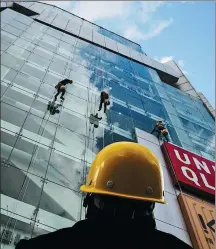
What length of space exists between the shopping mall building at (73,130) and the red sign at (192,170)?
5 centimetres

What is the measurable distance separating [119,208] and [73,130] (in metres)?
9.16

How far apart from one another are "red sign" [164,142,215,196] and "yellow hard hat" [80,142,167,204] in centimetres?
811

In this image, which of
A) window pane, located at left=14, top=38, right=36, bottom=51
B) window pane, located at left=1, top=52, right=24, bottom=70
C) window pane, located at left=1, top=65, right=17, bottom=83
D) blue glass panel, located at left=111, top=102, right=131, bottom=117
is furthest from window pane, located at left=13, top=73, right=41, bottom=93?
blue glass panel, located at left=111, top=102, right=131, bottom=117

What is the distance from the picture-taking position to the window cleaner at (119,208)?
1703mm

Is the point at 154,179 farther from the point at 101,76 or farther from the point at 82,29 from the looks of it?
the point at 82,29

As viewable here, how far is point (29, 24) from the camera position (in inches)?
762

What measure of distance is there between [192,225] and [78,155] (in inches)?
162

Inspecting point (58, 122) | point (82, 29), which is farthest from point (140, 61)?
point (58, 122)

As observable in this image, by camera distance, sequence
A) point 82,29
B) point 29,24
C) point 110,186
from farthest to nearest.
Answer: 1. point 82,29
2. point 29,24
3. point 110,186

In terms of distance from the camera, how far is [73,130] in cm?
1112

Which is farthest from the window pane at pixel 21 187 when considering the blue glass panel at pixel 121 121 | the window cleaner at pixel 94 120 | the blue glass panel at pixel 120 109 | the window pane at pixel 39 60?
the window pane at pixel 39 60

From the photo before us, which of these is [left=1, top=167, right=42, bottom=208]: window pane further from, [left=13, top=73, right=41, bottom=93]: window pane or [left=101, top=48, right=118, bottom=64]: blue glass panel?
[left=101, top=48, right=118, bottom=64]: blue glass panel

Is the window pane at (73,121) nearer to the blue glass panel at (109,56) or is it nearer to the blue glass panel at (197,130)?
the blue glass panel at (197,130)

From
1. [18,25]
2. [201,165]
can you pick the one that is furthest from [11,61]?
[201,165]
